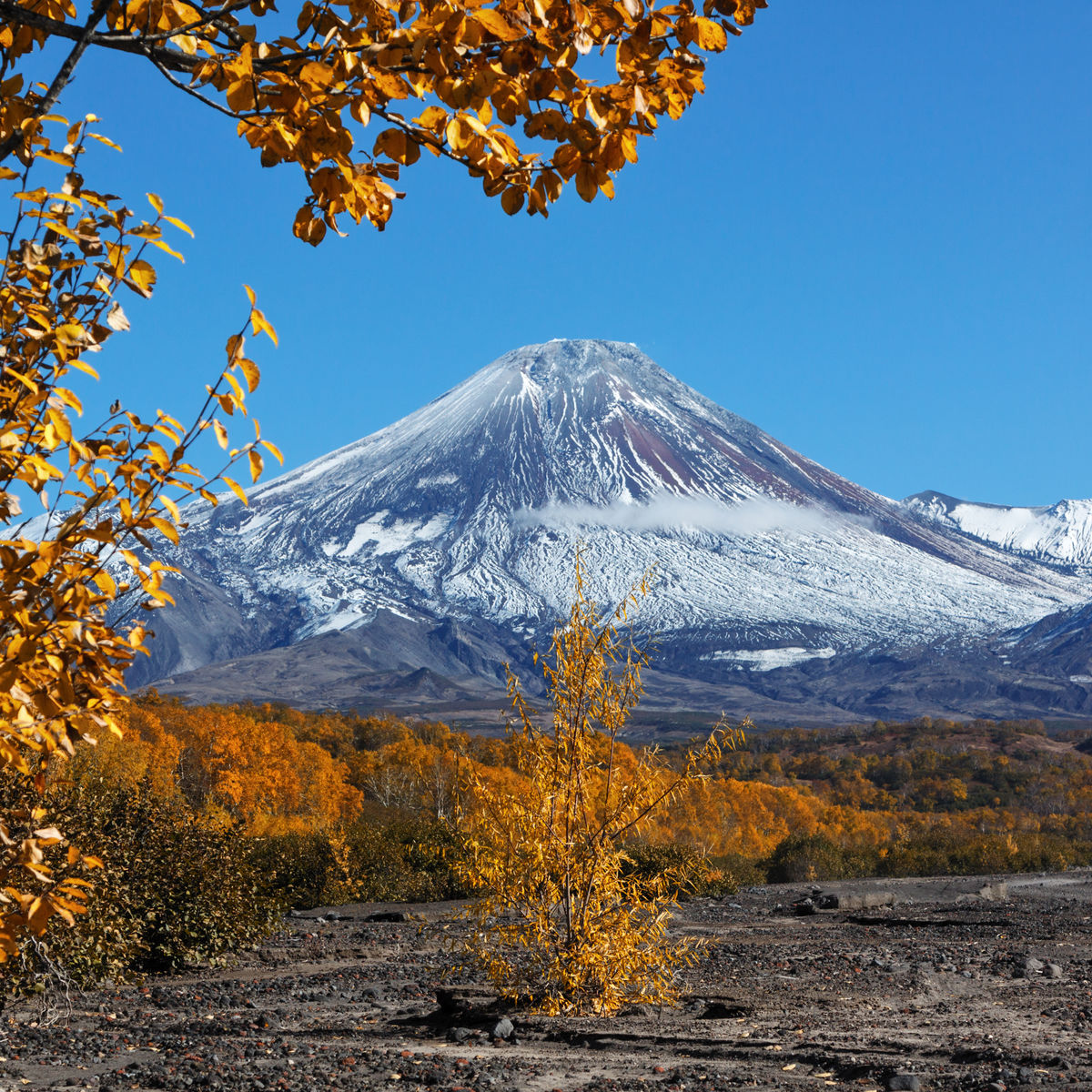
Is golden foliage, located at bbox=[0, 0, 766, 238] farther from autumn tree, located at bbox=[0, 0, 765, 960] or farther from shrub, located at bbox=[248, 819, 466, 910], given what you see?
shrub, located at bbox=[248, 819, 466, 910]

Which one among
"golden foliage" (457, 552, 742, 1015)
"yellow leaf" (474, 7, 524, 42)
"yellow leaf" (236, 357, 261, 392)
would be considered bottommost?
"golden foliage" (457, 552, 742, 1015)

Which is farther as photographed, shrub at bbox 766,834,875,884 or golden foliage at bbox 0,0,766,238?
shrub at bbox 766,834,875,884

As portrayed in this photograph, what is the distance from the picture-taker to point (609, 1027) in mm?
6273

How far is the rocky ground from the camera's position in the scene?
488cm

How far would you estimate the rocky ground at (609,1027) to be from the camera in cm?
488

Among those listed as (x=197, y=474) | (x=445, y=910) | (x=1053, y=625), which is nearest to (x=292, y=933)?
(x=445, y=910)

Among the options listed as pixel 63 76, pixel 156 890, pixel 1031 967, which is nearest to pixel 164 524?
pixel 63 76

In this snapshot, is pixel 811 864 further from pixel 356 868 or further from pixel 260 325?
pixel 260 325

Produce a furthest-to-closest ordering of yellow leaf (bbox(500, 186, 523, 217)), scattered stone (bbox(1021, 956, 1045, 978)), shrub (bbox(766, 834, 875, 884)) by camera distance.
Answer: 1. shrub (bbox(766, 834, 875, 884))
2. scattered stone (bbox(1021, 956, 1045, 978))
3. yellow leaf (bbox(500, 186, 523, 217))

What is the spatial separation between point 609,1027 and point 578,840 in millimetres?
1151

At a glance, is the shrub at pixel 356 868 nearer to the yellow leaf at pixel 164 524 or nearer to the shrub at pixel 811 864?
the shrub at pixel 811 864

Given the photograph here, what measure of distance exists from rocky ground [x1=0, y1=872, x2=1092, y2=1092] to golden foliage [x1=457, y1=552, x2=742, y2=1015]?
0.34m

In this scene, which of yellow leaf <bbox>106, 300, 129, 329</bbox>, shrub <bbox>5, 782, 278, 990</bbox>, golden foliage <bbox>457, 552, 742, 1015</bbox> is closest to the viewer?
yellow leaf <bbox>106, 300, 129, 329</bbox>

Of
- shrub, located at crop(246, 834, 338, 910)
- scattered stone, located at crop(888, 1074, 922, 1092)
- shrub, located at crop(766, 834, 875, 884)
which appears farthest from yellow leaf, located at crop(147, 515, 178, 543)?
shrub, located at crop(766, 834, 875, 884)
